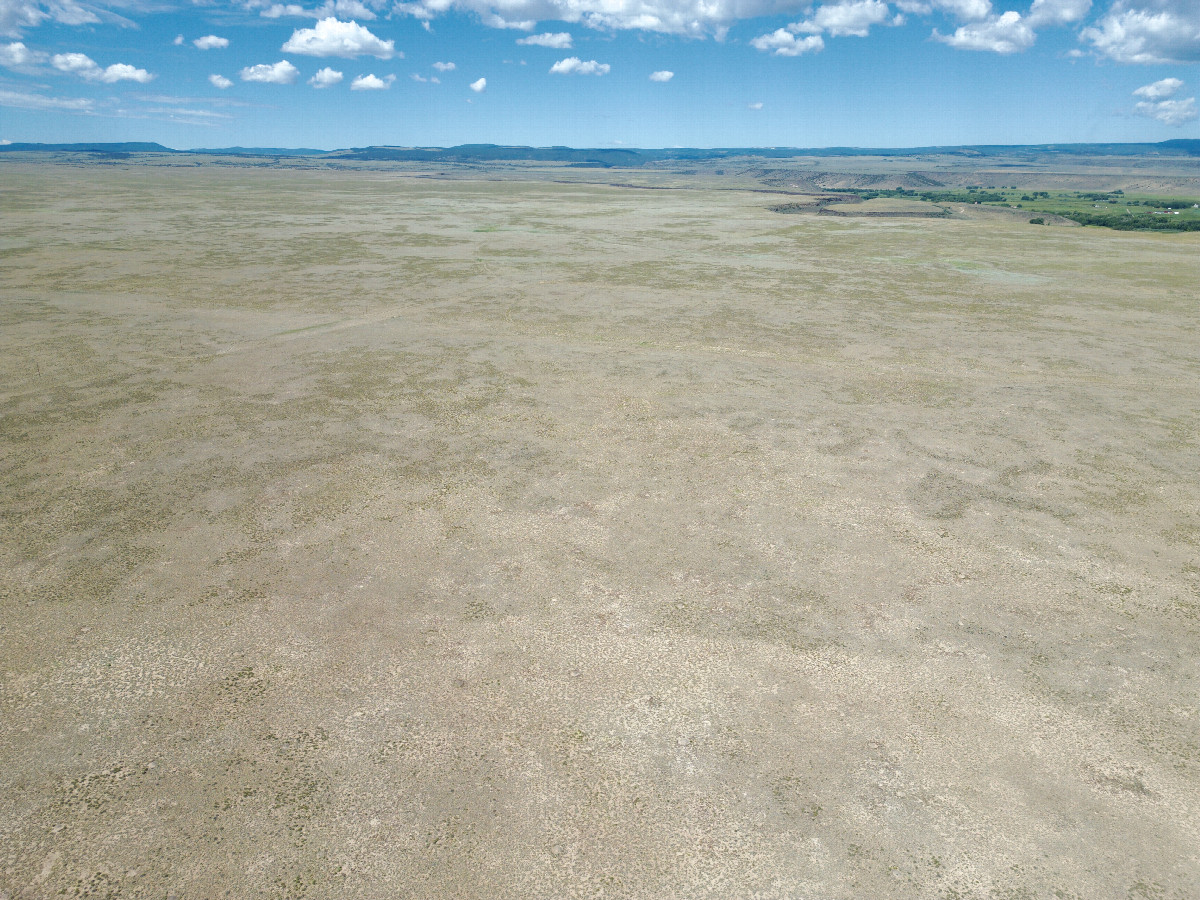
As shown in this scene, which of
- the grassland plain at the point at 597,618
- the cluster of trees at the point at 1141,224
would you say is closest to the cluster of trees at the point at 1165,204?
the cluster of trees at the point at 1141,224

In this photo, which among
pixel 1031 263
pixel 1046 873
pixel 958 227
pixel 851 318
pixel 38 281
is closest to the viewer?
pixel 1046 873

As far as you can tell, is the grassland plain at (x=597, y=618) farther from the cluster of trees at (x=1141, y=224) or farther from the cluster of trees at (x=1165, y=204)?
the cluster of trees at (x=1165, y=204)

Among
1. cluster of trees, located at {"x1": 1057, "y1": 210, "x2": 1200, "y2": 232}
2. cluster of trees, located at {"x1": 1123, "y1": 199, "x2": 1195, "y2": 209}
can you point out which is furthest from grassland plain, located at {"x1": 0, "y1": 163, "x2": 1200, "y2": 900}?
cluster of trees, located at {"x1": 1123, "y1": 199, "x2": 1195, "y2": 209}

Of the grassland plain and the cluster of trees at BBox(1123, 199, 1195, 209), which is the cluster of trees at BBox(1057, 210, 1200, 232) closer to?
the cluster of trees at BBox(1123, 199, 1195, 209)

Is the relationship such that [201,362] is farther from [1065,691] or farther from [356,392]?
[1065,691]

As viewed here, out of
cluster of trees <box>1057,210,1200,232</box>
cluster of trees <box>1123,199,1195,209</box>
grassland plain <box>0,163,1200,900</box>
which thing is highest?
cluster of trees <box>1123,199,1195,209</box>

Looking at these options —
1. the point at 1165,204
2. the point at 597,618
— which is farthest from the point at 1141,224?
the point at 597,618

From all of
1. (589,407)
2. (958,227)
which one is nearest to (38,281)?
(589,407)

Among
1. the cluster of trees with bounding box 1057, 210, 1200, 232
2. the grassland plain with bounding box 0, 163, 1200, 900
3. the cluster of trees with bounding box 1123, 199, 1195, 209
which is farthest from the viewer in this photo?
the cluster of trees with bounding box 1123, 199, 1195, 209
